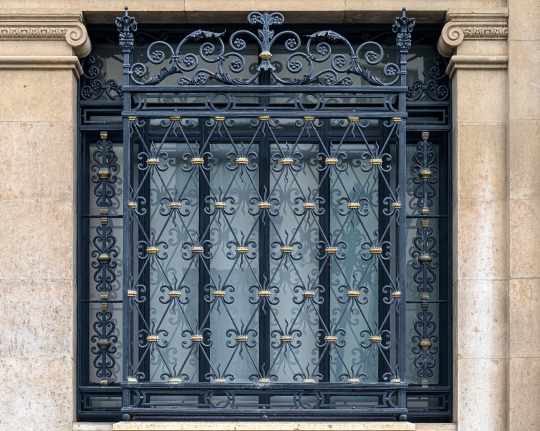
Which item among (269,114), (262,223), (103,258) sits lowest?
(103,258)

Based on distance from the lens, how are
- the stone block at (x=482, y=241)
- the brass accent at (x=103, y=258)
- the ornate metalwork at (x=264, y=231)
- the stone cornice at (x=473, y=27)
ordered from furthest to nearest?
the brass accent at (x=103, y=258)
the stone cornice at (x=473, y=27)
the ornate metalwork at (x=264, y=231)
the stone block at (x=482, y=241)

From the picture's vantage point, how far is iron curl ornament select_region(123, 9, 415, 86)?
1189 cm

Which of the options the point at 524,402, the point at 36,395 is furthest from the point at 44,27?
the point at 524,402

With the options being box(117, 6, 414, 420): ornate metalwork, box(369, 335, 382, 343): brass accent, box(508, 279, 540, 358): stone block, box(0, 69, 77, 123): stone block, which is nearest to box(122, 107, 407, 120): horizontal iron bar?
box(117, 6, 414, 420): ornate metalwork

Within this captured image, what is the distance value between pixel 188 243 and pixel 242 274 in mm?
635

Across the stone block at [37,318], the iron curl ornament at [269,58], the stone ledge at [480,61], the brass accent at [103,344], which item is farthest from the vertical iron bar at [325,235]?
the stone block at [37,318]

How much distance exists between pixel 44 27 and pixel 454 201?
429cm

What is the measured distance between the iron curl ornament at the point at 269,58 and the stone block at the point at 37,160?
3.12 ft

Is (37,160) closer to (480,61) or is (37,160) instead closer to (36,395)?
(36,395)

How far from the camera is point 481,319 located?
11.6 m

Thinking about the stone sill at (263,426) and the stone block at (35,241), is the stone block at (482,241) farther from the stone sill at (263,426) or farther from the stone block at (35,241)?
the stone block at (35,241)

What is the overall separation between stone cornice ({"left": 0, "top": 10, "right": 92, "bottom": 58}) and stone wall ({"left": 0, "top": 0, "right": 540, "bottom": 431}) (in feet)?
0.04

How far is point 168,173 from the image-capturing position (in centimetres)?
1235

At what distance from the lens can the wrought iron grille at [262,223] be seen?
466 inches
